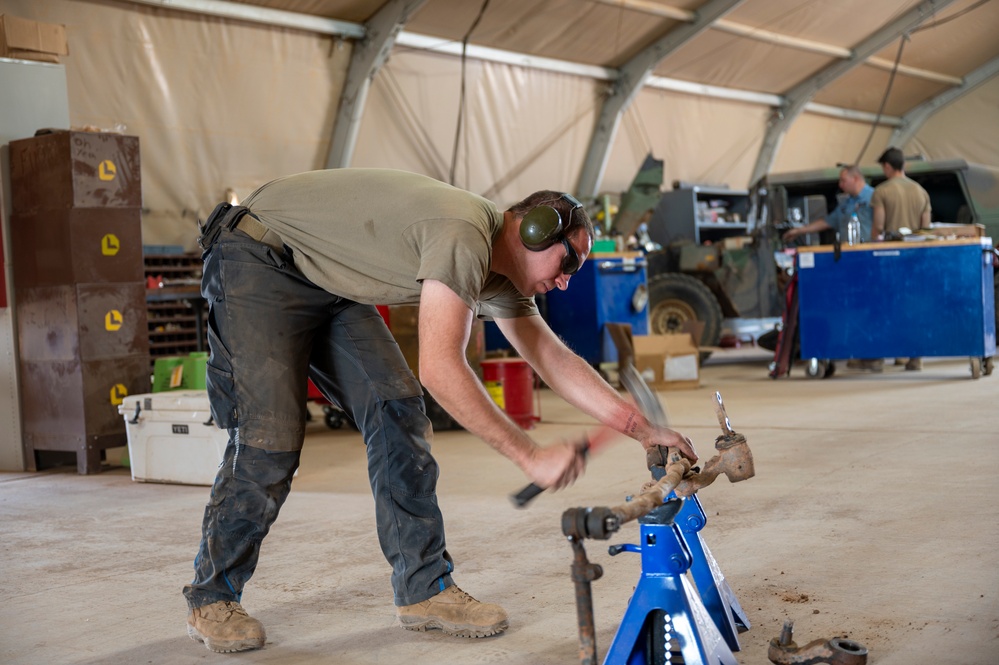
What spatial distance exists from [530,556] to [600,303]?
593cm

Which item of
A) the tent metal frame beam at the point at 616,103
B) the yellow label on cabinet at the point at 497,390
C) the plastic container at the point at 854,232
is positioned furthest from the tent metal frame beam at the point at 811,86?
the yellow label on cabinet at the point at 497,390

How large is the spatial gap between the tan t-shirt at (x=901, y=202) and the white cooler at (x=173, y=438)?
20.0 ft

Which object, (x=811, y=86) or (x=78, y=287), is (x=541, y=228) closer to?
(x=78, y=287)

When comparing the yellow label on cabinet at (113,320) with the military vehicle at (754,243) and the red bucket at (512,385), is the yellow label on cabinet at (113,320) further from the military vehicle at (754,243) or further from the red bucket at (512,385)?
the military vehicle at (754,243)

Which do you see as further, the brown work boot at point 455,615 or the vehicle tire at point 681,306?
the vehicle tire at point 681,306

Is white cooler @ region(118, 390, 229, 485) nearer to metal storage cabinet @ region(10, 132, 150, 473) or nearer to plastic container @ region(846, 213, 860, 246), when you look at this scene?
metal storage cabinet @ region(10, 132, 150, 473)

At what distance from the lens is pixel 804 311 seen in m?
8.62

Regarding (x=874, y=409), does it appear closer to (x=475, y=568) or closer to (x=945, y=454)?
(x=945, y=454)

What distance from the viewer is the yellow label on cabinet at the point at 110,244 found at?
570 centimetres

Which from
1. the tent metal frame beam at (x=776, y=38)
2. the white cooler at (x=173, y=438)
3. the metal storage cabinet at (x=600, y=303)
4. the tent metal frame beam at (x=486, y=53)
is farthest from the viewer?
the tent metal frame beam at (x=776, y=38)

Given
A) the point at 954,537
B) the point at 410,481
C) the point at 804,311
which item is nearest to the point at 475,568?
the point at 410,481

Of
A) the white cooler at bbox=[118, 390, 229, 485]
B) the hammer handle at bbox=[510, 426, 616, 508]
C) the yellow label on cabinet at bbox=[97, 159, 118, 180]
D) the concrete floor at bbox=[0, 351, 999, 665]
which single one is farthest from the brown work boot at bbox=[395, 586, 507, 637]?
the yellow label on cabinet at bbox=[97, 159, 118, 180]

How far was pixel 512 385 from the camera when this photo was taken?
6781 mm

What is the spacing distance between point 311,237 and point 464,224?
1.65ft
